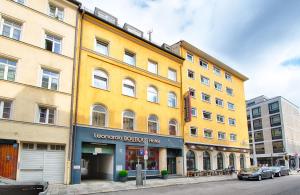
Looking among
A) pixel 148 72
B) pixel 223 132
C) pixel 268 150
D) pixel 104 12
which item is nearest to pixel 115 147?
pixel 148 72

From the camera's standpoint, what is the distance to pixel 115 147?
2250 cm

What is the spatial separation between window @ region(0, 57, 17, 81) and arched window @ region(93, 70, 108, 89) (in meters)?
6.40

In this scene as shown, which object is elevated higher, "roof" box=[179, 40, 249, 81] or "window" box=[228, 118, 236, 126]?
"roof" box=[179, 40, 249, 81]

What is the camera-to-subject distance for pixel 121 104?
2378 cm

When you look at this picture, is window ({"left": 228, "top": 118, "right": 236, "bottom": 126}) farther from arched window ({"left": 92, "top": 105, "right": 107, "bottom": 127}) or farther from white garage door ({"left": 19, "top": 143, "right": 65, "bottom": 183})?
white garage door ({"left": 19, "top": 143, "right": 65, "bottom": 183})

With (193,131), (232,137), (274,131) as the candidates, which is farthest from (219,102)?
(274,131)

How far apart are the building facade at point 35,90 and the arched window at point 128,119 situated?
5.62 meters

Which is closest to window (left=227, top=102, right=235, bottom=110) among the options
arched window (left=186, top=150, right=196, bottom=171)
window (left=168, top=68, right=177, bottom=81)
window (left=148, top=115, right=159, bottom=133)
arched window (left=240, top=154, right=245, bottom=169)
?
arched window (left=240, top=154, right=245, bottom=169)

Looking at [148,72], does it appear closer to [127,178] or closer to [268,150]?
[127,178]

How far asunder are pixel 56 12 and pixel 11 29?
400 centimetres

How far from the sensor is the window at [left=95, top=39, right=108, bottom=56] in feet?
77.3

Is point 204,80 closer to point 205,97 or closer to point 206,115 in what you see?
point 205,97

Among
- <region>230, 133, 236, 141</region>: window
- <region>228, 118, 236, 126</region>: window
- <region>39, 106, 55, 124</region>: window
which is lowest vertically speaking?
<region>230, 133, 236, 141</region>: window

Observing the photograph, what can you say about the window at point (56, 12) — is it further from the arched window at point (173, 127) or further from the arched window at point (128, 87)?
the arched window at point (173, 127)
